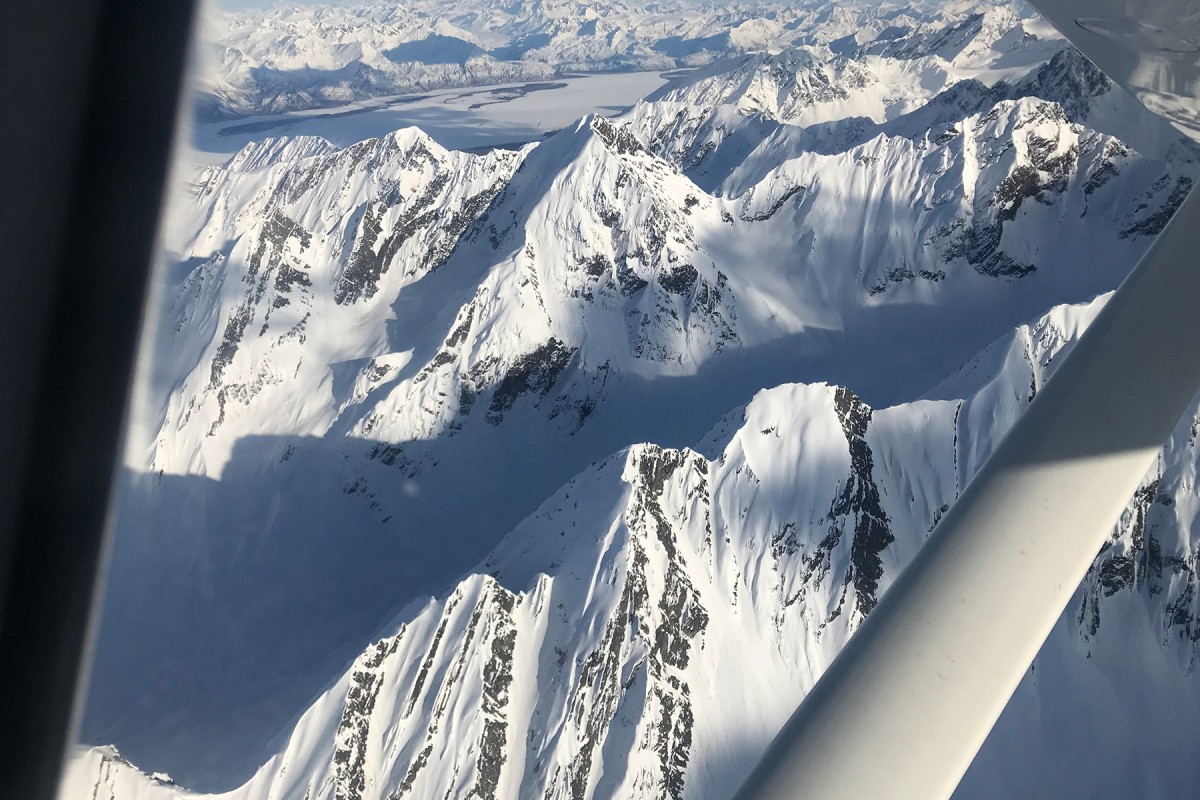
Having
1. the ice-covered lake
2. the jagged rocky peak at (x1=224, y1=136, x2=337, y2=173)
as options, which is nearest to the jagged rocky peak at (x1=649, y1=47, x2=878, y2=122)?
the ice-covered lake

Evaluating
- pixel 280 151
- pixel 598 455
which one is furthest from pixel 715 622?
pixel 280 151

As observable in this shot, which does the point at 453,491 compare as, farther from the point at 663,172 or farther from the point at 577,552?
the point at 663,172

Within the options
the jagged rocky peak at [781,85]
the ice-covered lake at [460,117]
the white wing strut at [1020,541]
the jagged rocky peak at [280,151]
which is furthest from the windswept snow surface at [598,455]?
the jagged rocky peak at [781,85]

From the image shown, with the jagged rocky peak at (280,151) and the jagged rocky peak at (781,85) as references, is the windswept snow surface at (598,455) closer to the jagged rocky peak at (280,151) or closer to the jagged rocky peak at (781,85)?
the jagged rocky peak at (280,151)

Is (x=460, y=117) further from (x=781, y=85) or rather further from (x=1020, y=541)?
(x=1020, y=541)

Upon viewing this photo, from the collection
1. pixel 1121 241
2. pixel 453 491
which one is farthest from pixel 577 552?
pixel 1121 241
